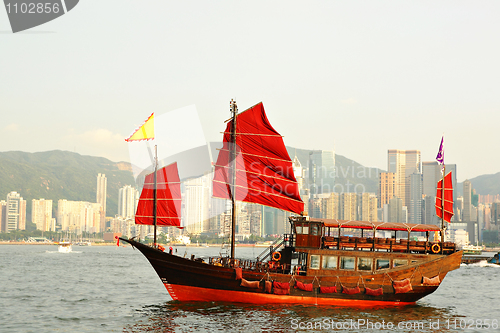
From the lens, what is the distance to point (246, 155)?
3164 cm

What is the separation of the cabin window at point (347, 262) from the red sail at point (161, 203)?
460 inches

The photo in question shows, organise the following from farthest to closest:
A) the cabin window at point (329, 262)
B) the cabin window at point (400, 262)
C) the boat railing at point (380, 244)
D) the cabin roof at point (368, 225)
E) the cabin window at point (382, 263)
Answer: the cabin roof at point (368, 225)
the boat railing at point (380, 244)
the cabin window at point (400, 262)
the cabin window at point (382, 263)
the cabin window at point (329, 262)

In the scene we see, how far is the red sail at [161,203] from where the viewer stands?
34094 mm

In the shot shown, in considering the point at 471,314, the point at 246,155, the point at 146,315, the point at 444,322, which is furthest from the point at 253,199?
the point at 471,314

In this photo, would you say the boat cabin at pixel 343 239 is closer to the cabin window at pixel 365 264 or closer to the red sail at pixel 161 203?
the cabin window at pixel 365 264

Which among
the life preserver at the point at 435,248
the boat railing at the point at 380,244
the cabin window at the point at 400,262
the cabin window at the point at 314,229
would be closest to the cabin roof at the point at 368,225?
the cabin window at the point at 314,229

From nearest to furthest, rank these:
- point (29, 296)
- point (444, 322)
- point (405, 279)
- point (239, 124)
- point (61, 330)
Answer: point (61, 330)
point (444, 322)
point (405, 279)
point (239, 124)
point (29, 296)

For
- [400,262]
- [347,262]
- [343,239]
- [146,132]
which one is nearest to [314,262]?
[347,262]

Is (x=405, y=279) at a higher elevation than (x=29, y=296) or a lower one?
higher

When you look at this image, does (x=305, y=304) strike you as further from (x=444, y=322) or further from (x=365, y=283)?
(x=444, y=322)

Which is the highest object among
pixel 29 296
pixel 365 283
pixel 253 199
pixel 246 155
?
pixel 246 155

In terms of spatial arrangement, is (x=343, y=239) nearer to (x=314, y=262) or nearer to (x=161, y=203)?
(x=314, y=262)

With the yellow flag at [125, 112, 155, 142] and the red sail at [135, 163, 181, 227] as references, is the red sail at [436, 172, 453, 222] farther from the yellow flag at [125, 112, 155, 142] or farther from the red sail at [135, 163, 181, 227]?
the yellow flag at [125, 112, 155, 142]

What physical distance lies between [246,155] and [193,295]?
9026mm
